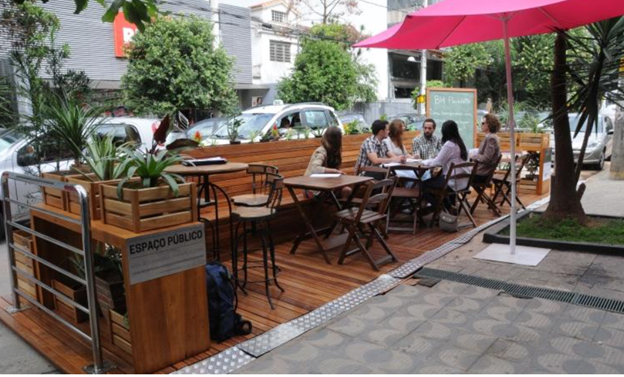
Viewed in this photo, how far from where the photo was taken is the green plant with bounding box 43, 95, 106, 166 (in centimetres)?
398

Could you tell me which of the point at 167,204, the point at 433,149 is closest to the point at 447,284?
the point at 167,204

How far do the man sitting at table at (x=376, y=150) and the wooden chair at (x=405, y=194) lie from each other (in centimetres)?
22

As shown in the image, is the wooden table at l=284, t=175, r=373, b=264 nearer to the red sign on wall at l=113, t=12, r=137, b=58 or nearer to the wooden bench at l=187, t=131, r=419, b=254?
the wooden bench at l=187, t=131, r=419, b=254

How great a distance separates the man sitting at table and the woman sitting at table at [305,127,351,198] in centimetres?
77

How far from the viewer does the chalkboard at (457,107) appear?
9078 millimetres

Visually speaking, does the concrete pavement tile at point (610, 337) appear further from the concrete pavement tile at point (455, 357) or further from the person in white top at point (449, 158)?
the person in white top at point (449, 158)

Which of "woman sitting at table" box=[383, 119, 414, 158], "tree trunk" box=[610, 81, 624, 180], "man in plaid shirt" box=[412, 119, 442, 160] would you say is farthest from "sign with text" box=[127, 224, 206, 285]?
"tree trunk" box=[610, 81, 624, 180]

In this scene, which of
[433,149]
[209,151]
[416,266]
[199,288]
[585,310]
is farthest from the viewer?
[433,149]

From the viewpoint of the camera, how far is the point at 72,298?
11.5 feet

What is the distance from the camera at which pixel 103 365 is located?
297cm

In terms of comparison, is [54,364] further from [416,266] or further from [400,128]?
[400,128]

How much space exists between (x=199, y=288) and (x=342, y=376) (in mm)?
982

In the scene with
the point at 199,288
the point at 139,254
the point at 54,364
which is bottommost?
the point at 54,364

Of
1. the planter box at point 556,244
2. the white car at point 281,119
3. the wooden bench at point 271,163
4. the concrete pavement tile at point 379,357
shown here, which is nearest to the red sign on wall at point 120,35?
the white car at point 281,119
